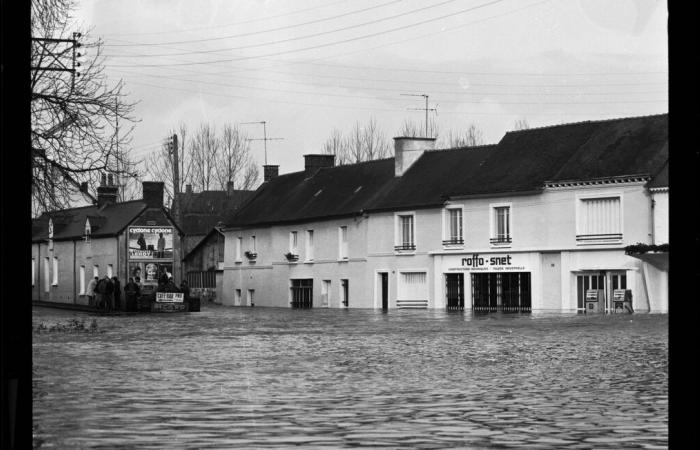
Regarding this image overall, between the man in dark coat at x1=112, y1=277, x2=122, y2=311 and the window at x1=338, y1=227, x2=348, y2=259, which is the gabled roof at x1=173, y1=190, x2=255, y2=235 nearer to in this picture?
the window at x1=338, y1=227, x2=348, y2=259

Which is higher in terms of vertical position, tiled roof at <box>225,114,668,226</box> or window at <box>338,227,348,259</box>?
tiled roof at <box>225,114,668,226</box>

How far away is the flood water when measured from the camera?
980 centimetres

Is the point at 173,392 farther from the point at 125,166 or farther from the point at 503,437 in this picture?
the point at 125,166

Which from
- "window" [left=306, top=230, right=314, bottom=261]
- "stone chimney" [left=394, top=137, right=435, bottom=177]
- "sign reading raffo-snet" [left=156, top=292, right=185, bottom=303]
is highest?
"stone chimney" [left=394, top=137, right=435, bottom=177]

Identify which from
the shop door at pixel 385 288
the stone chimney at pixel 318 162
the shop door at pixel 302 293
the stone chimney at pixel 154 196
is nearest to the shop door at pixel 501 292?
the shop door at pixel 385 288

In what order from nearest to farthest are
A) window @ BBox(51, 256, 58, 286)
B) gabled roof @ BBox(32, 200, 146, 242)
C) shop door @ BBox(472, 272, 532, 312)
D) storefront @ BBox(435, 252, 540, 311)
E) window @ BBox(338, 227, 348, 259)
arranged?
storefront @ BBox(435, 252, 540, 311) < shop door @ BBox(472, 272, 532, 312) < gabled roof @ BBox(32, 200, 146, 242) < window @ BBox(338, 227, 348, 259) < window @ BBox(51, 256, 58, 286)

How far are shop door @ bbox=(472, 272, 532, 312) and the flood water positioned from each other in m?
33.3

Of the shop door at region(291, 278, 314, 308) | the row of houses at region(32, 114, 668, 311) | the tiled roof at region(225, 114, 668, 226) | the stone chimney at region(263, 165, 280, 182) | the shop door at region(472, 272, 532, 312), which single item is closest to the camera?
the row of houses at region(32, 114, 668, 311)

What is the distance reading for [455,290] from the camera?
214 feet

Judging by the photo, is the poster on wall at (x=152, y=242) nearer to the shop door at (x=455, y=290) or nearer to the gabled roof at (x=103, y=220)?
the gabled roof at (x=103, y=220)

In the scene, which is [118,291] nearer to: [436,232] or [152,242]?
[152,242]

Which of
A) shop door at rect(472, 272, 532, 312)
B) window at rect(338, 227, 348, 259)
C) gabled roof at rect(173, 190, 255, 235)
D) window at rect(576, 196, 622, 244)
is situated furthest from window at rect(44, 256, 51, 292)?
window at rect(576, 196, 622, 244)
